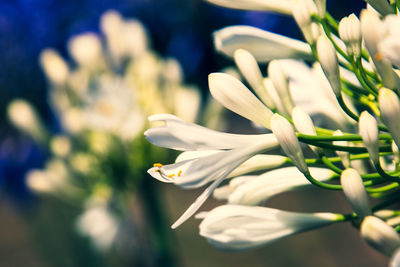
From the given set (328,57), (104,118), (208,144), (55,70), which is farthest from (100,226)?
(328,57)

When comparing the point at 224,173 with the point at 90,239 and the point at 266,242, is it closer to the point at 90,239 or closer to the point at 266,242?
the point at 266,242

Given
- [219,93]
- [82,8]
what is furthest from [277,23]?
[219,93]

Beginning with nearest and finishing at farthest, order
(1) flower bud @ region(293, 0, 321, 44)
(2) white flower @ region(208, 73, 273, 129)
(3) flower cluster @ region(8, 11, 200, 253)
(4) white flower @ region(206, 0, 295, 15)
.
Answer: (2) white flower @ region(208, 73, 273, 129), (1) flower bud @ region(293, 0, 321, 44), (4) white flower @ region(206, 0, 295, 15), (3) flower cluster @ region(8, 11, 200, 253)

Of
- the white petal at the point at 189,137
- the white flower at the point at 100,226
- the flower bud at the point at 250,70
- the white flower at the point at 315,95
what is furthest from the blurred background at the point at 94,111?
the white petal at the point at 189,137

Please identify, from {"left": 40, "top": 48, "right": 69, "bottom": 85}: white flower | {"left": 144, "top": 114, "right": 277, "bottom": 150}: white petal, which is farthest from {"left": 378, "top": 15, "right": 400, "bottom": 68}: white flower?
{"left": 40, "top": 48, "right": 69, "bottom": 85}: white flower

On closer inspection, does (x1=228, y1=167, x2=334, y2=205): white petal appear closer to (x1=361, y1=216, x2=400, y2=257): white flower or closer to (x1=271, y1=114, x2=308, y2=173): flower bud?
(x1=271, y1=114, x2=308, y2=173): flower bud

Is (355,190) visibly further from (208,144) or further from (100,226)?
(100,226)
